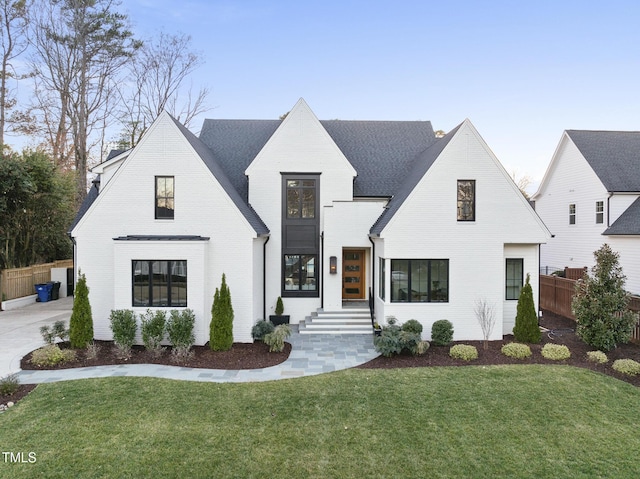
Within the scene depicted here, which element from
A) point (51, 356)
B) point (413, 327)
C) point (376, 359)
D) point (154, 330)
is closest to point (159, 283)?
point (154, 330)

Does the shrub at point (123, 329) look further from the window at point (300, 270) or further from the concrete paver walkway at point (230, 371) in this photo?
the window at point (300, 270)

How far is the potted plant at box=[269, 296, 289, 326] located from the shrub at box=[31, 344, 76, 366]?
6750 mm

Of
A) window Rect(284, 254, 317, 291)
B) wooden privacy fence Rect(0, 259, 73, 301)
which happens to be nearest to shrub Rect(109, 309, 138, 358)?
window Rect(284, 254, 317, 291)

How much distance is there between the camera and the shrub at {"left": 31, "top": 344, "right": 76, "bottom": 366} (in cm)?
959

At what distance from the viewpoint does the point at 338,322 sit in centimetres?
1343

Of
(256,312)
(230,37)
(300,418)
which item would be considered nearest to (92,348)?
(256,312)

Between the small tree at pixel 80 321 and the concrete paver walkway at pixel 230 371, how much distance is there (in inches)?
57.0

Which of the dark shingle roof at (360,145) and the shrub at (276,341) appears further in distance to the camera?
the dark shingle roof at (360,145)

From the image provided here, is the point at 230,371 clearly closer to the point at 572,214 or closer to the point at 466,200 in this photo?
the point at 466,200

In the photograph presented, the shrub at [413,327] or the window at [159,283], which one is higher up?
the window at [159,283]

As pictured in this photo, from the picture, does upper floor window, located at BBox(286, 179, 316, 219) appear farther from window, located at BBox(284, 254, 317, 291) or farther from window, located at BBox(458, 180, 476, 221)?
window, located at BBox(458, 180, 476, 221)

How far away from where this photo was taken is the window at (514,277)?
12.8m

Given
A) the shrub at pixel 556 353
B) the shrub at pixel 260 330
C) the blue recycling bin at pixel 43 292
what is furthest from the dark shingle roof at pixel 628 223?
the blue recycling bin at pixel 43 292

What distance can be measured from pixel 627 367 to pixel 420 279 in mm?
5889
